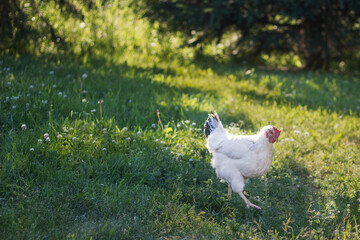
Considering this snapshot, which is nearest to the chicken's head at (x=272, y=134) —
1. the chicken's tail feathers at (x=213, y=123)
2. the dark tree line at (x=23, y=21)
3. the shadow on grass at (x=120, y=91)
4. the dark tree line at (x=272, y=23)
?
the chicken's tail feathers at (x=213, y=123)

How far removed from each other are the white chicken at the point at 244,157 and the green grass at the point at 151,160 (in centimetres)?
23

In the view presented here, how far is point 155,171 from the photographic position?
151 inches

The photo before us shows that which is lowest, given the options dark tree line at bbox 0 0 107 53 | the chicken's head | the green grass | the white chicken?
the green grass

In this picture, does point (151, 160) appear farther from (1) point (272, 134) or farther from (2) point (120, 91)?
(2) point (120, 91)

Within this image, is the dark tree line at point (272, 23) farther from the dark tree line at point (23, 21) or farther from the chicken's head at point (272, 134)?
the chicken's head at point (272, 134)

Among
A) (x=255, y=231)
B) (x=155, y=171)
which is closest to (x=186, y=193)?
(x=155, y=171)

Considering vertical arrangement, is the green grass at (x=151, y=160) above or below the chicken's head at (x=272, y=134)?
below

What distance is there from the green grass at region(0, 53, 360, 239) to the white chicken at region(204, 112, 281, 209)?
0.23 metres

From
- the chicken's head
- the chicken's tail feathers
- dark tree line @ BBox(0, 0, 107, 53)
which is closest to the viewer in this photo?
the chicken's head

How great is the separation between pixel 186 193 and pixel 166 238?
26.0 inches

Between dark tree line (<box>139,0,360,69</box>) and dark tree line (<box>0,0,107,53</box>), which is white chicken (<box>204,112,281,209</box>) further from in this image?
dark tree line (<box>139,0,360,69</box>)

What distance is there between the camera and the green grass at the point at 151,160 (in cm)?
310

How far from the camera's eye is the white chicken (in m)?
3.43

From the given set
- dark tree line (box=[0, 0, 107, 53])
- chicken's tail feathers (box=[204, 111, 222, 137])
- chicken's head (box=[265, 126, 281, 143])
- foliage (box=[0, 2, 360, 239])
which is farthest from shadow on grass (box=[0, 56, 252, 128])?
chicken's head (box=[265, 126, 281, 143])
